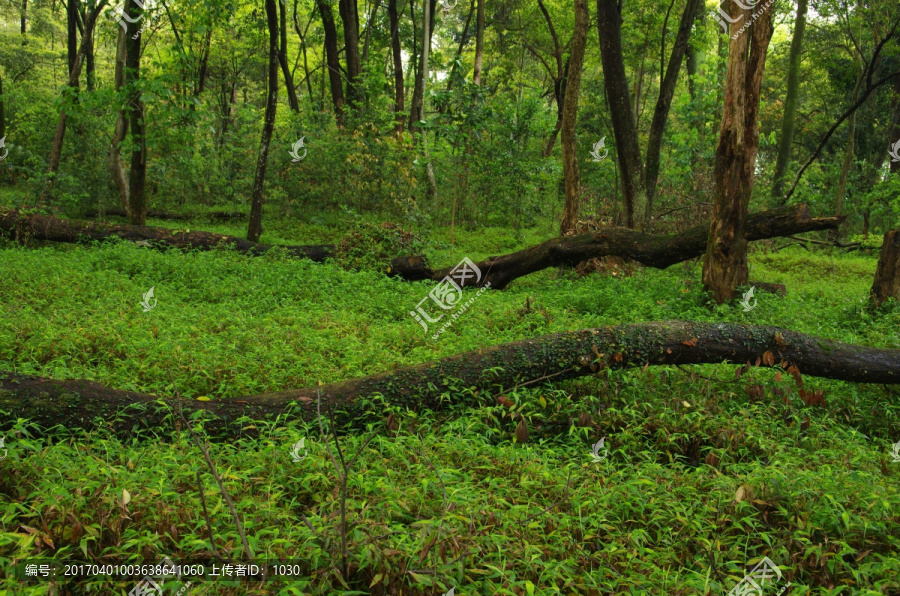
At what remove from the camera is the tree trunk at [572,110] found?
32.7 ft

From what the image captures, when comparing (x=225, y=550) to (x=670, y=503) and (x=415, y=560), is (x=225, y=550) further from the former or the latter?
(x=670, y=503)

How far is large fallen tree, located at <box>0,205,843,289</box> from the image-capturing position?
749 centimetres

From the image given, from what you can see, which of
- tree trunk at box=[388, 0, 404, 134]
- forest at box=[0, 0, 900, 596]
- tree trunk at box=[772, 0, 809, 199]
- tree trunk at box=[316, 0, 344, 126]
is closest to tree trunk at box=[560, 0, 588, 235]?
forest at box=[0, 0, 900, 596]

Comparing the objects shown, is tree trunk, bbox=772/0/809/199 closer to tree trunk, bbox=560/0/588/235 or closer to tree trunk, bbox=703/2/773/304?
tree trunk, bbox=560/0/588/235

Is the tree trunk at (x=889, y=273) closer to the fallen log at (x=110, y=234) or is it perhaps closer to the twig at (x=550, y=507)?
the twig at (x=550, y=507)

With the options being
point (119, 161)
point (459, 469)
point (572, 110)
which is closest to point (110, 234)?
point (119, 161)

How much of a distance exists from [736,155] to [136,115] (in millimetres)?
10229

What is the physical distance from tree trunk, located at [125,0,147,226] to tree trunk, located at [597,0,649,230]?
760cm

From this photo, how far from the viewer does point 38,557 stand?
7.92 ft

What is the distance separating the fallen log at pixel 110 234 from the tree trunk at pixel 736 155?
242 inches

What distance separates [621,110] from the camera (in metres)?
10.1

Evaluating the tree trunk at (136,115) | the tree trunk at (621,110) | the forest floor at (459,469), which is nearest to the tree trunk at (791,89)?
the tree trunk at (621,110)

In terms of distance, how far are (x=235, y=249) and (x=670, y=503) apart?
8.78 m

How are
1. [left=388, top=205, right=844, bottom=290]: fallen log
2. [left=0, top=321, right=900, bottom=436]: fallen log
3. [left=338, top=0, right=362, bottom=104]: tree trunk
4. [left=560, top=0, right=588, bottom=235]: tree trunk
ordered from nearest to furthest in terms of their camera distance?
[left=0, top=321, right=900, bottom=436]: fallen log, [left=388, top=205, right=844, bottom=290]: fallen log, [left=560, top=0, right=588, bottom=235]: tree trunk, [left=338, top=0, right=362, bottom=104]: tree trunk
